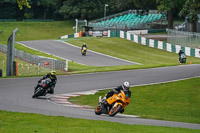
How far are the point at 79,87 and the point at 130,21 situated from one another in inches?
2389

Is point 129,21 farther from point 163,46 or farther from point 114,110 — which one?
point 114,110

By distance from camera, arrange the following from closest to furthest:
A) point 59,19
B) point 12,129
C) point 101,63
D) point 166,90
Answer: point 12,129 < point 166,90 < point 101,63 < point 59,19

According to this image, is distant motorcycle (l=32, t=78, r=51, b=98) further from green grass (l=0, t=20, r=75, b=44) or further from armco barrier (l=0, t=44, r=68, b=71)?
green grass (l=0, t=20, r=75, b=44)

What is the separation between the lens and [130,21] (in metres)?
84.8

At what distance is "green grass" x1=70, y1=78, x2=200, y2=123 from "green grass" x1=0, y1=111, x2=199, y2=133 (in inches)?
149

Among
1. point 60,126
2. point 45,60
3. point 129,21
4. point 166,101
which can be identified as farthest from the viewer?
point 129,21

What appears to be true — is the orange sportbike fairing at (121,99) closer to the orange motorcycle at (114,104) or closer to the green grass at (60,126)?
the orange motorcycle at (114,104)

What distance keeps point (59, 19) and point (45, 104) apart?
9182 cm

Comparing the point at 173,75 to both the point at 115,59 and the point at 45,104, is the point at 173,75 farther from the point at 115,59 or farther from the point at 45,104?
the point at 115,59

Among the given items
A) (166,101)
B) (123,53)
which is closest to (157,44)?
(123,53)

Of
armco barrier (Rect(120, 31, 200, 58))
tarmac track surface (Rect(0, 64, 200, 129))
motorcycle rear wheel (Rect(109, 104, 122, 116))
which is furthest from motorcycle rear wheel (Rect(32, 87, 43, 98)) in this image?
armco barrier (Rect(120, 31, 200, 58))

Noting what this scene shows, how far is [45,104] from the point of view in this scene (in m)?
18.7

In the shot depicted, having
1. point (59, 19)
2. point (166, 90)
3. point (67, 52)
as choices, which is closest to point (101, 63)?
point (67, 52)

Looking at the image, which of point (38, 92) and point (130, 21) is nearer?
point (38, 92)
